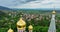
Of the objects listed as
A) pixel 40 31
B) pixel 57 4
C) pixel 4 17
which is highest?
pixel 57 4

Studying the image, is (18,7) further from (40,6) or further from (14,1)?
(40,6)


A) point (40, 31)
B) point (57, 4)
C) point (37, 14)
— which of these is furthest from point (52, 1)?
point (40, 31)

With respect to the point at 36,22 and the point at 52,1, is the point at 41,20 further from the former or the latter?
the point at 52,1

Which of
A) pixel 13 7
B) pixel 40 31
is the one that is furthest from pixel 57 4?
pixel 13 7

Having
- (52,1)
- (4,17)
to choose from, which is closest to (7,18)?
(4,17)

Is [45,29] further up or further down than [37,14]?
further down

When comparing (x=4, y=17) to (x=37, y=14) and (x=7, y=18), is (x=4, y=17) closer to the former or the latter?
(x=7, y=18)

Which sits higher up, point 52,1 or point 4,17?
point 52,1
